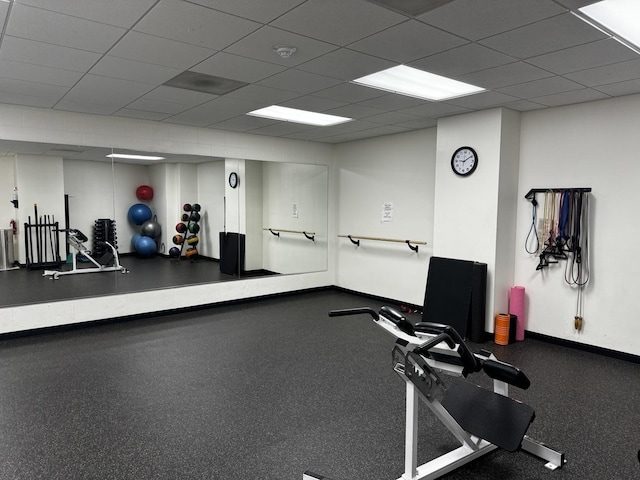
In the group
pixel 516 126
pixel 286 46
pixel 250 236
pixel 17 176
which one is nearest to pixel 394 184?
pixel 516 126

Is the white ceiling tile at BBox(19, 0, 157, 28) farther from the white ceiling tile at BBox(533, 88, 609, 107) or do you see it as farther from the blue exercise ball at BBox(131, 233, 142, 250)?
the blue exercise ball at BBox(131, 233, 142, 250)

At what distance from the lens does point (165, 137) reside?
5418mm

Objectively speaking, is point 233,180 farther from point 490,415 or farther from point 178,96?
point 490,415

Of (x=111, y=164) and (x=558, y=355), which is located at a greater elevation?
(x=111, y=164)

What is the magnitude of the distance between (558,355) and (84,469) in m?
4.13

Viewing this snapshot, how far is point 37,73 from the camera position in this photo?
3.37 m

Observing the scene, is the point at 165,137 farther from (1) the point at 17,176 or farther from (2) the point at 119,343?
(2) the point at 119,343

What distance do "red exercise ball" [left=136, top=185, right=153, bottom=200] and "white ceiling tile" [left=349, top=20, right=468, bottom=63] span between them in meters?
4.05

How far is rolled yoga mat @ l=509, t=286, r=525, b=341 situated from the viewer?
→ 4602 millimetres

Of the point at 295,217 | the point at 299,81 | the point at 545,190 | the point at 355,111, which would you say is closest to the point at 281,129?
the point at 355,111

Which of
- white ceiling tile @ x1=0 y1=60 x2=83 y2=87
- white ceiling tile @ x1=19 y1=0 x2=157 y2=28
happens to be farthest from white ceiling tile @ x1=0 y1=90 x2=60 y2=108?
white ceiling tile @ x1=19 y1=0 x2=157 y2=28

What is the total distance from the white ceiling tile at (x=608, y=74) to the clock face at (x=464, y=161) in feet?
4.33

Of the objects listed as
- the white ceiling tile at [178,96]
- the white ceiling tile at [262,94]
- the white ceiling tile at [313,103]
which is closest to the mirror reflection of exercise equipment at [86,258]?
the white ceiling tile at [178,96]

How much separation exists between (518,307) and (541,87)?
7.50 feet
